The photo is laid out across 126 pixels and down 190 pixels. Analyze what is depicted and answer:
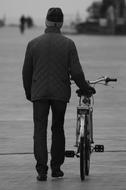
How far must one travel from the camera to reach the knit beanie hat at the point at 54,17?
10.5 metres

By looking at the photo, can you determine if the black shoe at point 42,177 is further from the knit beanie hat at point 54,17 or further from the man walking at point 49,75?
the knit beanie hat at point 54,17

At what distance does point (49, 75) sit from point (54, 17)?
22.1 inches

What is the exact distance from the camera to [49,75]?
34.3 ft

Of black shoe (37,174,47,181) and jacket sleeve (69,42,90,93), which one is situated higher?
jacket sleeve (69,42,90,93)

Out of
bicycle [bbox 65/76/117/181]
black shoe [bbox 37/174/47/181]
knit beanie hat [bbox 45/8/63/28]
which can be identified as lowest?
black shoe [bbox 37/174/47/181]

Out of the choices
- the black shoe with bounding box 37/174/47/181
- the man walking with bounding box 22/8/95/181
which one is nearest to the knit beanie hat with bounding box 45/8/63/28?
the man walking with bounding box 22/8/95/181

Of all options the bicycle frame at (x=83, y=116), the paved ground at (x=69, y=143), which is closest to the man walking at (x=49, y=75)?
the bicycle frame at (x=83, y=116)

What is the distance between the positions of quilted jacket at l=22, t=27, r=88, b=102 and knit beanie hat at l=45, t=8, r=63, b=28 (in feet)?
0.19

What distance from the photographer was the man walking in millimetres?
10445

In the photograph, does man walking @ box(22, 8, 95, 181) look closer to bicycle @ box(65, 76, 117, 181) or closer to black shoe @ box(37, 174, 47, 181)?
black shoe @ box(37, 174, 47, 181)

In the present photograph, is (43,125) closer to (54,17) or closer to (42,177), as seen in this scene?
(42,177)

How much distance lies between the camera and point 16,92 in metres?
22.8

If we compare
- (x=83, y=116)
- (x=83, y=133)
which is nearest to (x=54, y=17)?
(x=83, y=116)

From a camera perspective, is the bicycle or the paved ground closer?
the bicycle
